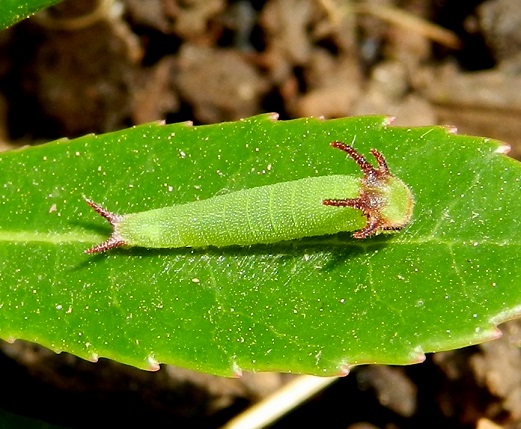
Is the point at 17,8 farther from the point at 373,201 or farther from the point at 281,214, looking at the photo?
the point at 373,201

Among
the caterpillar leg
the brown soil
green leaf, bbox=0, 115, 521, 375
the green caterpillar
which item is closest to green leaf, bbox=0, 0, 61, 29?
green leaf, bbox=0, 115, 521, 375

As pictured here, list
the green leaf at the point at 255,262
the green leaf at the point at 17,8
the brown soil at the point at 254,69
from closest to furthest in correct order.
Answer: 1. the green leaf at the point at 255,262
2. the green leaf at the point at 17,8
3. the brown soil at the point at 254,69

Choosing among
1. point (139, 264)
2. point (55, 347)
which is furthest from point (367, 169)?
point (55, 347)

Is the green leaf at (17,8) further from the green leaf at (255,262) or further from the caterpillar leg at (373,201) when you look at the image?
the caterpillar leg at (373,201)

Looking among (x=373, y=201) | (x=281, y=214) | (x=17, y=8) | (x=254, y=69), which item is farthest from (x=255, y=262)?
(x=254, y=69)

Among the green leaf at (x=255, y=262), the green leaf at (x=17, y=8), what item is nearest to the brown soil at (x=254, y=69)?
the green leaf at (x=255, y=262)

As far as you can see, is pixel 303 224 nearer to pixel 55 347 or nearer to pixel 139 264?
pixel 139 264
